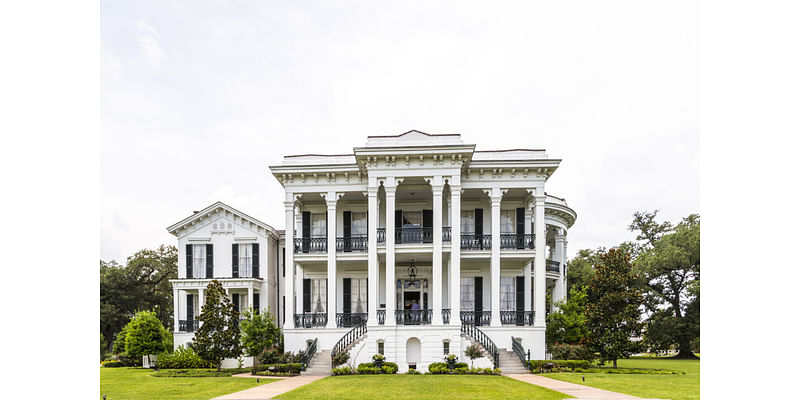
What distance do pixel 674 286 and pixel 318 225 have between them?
23.8 m

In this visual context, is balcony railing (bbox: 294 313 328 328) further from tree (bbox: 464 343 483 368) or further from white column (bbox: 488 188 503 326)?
→ white column (bbox: 488 188 503 326)

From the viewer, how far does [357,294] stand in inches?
1035

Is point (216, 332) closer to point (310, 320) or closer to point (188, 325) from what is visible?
point (310, 320)

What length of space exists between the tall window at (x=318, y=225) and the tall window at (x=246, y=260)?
392cm

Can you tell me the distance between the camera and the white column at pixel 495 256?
929 inches

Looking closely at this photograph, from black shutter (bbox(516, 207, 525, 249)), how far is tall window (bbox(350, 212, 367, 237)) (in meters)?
7.20

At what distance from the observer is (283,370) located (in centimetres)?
2128

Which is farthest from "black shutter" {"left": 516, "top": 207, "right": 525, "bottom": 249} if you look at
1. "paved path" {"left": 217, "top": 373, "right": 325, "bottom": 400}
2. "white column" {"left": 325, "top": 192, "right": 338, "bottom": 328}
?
"paved path" {"left": 217, "top": 373, "right": 325, "bottom": 400}

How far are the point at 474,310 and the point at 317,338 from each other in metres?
7.23

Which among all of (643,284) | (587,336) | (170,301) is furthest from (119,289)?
(643,284)

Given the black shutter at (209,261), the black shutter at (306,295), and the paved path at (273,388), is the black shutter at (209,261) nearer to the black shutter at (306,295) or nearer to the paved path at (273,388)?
the black shutter at (306,295)

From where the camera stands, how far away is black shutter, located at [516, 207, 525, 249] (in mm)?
25016

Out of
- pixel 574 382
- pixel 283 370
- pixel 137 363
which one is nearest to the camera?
pixel 574 382
